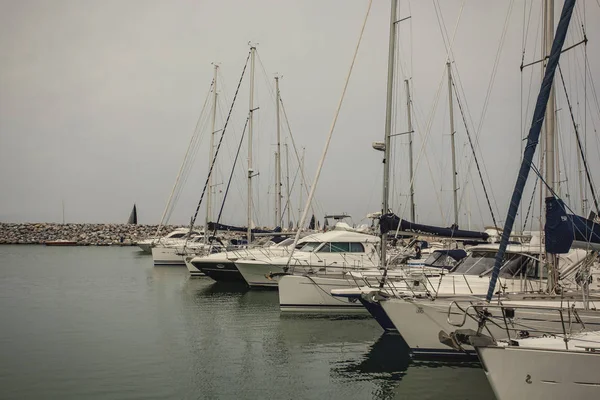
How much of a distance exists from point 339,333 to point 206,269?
13.4m

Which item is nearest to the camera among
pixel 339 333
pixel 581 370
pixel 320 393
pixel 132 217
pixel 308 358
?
pixel 581 370

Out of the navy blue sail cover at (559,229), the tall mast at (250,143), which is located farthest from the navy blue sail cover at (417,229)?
the tall mast at (250,143)

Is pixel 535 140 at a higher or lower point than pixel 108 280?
higher

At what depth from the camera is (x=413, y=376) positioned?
1217cm

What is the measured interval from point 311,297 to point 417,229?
457cm

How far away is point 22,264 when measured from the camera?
4459cm

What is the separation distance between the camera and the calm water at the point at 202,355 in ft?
36.6

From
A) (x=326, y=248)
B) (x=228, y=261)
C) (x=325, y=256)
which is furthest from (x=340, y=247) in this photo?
(x=228, y=261)

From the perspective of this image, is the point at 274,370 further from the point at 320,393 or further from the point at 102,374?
the point at 102,374

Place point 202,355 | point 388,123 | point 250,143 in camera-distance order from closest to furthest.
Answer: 1. point 202,355
2. point 388,123
3. point 250,143

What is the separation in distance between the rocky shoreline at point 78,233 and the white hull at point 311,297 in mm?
63542

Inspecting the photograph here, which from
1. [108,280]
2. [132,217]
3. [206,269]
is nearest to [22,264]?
[108,280]

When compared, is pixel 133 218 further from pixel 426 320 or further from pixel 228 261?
pixel 426 320

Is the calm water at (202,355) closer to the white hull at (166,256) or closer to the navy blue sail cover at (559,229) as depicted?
the navy blue sail cover at (559,229)
